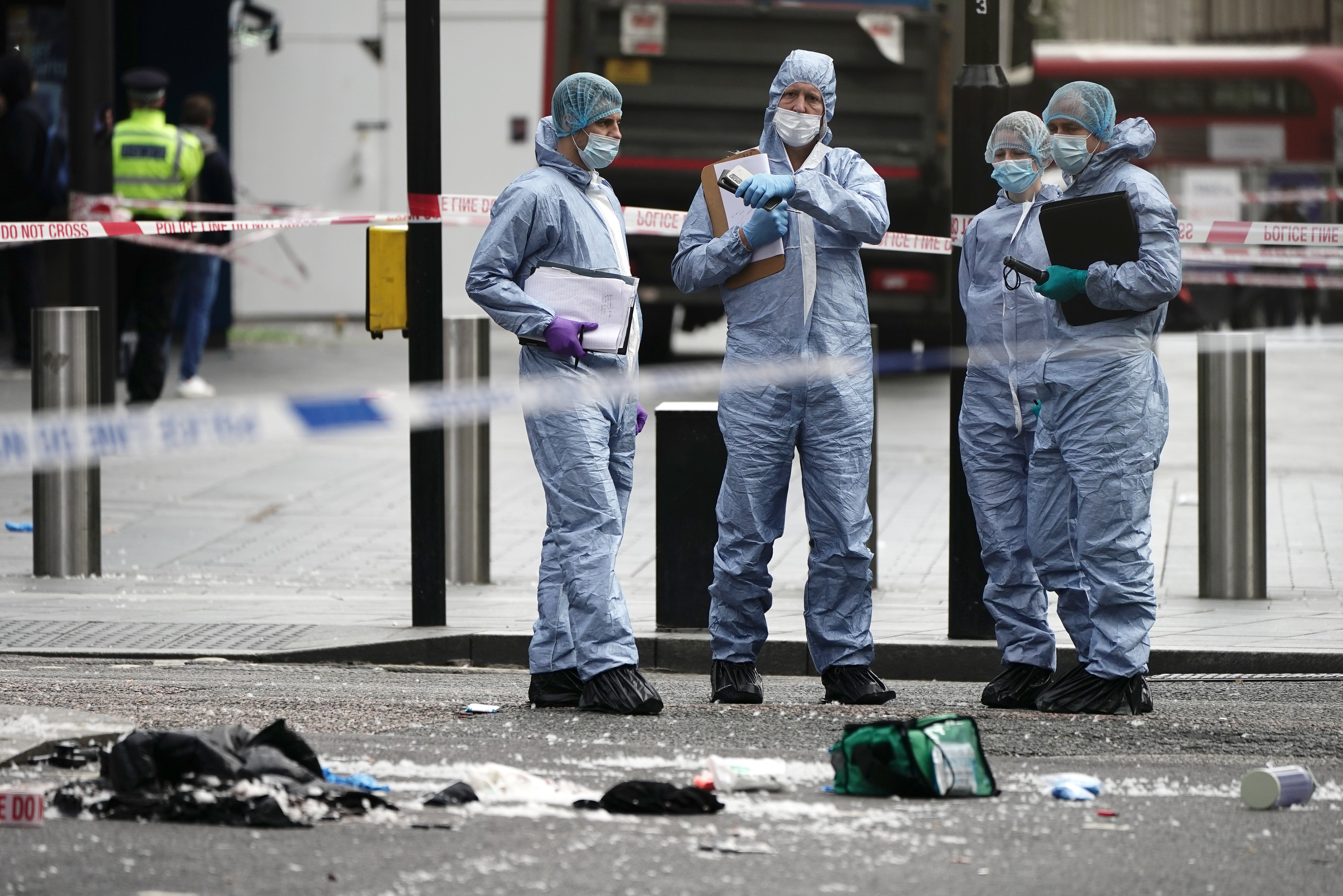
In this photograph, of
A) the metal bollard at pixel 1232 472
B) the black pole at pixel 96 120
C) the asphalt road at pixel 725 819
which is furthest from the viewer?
the black pole at pixel 96 120

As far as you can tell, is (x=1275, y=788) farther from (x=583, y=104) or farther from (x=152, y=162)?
(x=152, y=162)

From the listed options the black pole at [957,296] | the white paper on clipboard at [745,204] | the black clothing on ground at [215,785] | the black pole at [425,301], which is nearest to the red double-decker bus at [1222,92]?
the black pole at [957,296]

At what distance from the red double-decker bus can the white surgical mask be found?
15.0m

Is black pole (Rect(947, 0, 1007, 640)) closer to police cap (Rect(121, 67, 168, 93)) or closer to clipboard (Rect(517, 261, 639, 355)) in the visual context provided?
clipboard (Rect(517, 261, 639, 355))

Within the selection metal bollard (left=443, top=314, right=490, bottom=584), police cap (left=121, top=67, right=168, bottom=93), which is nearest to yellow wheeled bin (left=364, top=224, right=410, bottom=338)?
metal bollard (left=443, top=314, right=490, bottom=584)

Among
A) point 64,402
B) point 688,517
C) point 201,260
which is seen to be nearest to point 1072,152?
point 688,517

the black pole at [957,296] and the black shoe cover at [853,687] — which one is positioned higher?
the black pole at [957,296]

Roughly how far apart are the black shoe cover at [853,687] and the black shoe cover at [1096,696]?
458 millimetres

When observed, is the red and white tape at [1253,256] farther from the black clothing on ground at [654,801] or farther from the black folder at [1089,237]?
the black clothing on ground at [654,801]

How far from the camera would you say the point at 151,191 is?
14.0 meters

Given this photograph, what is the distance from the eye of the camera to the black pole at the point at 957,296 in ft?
23.3

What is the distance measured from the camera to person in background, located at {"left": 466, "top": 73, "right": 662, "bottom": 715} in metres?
5.95

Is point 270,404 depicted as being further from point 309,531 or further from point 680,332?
point 680,332

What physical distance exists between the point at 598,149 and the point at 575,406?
75 cm
